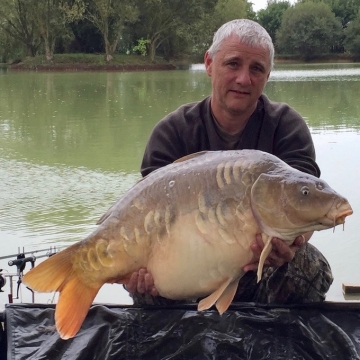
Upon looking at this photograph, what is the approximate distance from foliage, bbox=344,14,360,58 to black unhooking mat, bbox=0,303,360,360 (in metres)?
38.5

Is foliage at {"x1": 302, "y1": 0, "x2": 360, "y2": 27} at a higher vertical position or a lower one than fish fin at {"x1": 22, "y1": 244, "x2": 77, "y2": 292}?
higher

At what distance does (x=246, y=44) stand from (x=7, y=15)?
82.7ft

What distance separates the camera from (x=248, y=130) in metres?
1.91

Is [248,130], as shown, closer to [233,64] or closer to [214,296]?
[233,64]

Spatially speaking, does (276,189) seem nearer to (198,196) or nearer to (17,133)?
(198,196)

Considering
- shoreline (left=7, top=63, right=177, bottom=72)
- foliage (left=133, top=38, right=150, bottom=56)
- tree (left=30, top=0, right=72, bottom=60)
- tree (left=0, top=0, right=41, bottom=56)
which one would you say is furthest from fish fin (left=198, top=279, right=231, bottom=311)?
foliage (left=133, top=38, right=150, bottom=56)

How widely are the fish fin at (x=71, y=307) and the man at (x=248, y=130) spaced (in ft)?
1.13

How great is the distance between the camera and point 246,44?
1780 mm

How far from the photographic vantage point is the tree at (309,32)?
39125 mm

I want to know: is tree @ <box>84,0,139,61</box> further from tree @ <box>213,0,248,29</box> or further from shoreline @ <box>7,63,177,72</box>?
tree @ <box>213,0,248,29</box>

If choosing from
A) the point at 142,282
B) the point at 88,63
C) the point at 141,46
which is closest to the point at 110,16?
the point at 141,46

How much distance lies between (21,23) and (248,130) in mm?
25336

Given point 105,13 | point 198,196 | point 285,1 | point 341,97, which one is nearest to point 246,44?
point 198,196

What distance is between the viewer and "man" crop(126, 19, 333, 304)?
71.1 inches
